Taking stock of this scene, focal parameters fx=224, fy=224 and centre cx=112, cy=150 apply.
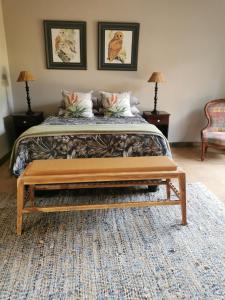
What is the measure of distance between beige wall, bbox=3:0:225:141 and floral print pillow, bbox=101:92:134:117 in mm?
534

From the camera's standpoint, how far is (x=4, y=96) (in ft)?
11.8

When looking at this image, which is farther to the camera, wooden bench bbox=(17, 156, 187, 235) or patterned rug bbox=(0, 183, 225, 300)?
wooden bench bbox=(17, 156, 187, 235)

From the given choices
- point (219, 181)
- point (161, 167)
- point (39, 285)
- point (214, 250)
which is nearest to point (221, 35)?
point (219, 181)

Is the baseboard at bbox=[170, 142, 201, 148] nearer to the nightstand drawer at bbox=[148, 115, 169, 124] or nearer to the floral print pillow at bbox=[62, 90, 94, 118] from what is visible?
the nightstand drawer at bbox=[148, 115, 169, 124]

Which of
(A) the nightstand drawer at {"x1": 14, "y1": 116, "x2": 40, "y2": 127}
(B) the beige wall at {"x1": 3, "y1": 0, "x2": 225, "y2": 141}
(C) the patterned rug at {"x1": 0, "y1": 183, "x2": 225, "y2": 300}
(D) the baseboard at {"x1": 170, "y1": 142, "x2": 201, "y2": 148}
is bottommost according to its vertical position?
(C) the patterned rug at {"x1": 0, "y1": 183, "x2": 225, "y2": 300}

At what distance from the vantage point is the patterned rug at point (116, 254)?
53.6 inches

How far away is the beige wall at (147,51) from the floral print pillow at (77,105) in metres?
0.55

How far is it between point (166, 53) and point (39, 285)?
3.74 meters

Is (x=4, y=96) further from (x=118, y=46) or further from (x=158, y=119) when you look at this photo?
(x=158, y=119)

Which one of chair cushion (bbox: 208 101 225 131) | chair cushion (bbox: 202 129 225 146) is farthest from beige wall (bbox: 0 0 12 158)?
chair cushion (bbox: 208 101 225 131)

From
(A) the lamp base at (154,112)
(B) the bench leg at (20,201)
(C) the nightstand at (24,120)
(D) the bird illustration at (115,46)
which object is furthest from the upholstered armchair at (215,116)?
(B) the bench leg at (20,201)

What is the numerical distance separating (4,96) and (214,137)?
3.34 m

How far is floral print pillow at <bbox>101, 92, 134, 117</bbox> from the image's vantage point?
3385mm

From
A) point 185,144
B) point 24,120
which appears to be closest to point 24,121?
point 24,120
